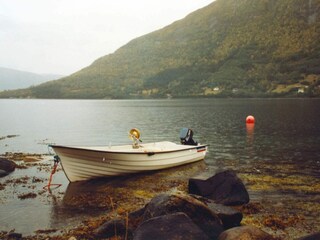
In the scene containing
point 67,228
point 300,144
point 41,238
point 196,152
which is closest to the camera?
point 41,238

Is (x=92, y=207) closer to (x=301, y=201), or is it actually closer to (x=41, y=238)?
Result: (x=41, y=238)

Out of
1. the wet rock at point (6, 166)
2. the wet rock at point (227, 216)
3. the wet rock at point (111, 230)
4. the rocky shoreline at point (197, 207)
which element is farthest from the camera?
the wet rock at point (6, 166)

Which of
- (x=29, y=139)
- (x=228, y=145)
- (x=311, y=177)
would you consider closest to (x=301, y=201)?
(x=311, y=177)

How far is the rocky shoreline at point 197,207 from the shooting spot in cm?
1053

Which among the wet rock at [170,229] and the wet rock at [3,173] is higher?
the wet rock at [170,229]

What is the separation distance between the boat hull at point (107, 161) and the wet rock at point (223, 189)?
6.31 m

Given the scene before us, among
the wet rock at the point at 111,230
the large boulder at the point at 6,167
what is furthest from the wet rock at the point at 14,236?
the large boulder at the point at 6,167

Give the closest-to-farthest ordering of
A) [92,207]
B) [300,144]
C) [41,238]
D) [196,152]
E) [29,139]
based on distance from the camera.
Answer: [41,238] → [92,207] → [196,152] → [300,144] → [29,139]

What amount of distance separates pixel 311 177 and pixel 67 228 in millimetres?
16870

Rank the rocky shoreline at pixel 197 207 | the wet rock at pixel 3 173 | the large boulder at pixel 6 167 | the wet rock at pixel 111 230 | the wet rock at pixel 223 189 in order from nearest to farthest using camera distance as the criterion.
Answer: the rocky shoreline at pixel 197 207 → the wet rock at pixel 111 230 → the wet rock at pixel 223 189 → the wet rock at pixel 3 173 → the large boulder at pixel 6 167

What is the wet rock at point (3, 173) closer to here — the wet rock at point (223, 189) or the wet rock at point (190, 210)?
the wet rock at point (223, 189)

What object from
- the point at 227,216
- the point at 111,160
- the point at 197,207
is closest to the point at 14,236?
the point at 197,207

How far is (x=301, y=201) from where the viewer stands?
17.8 meters

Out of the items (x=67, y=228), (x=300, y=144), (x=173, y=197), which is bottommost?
(x=300, y=144)
